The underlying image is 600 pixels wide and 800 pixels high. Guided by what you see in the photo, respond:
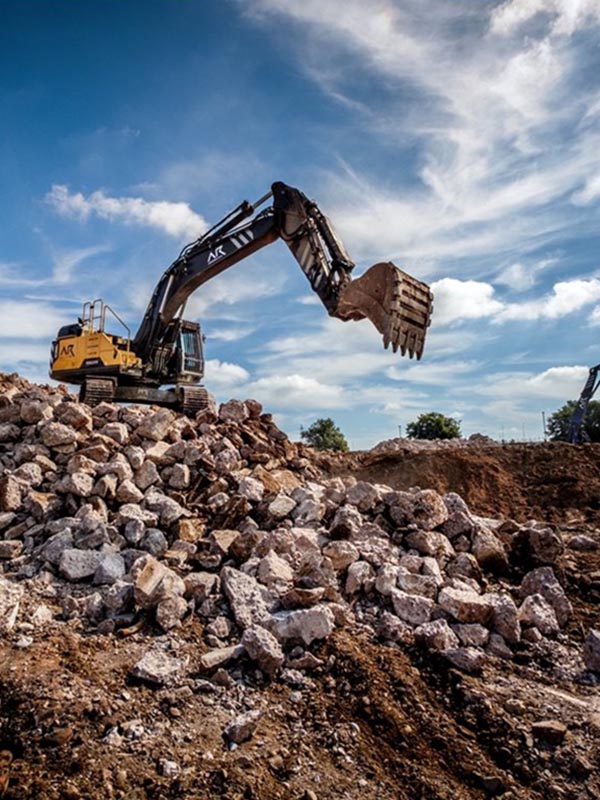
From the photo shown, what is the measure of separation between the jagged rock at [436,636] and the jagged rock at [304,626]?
642 millimetres

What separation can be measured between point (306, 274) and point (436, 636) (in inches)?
229

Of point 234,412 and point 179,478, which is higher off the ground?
point 234,412

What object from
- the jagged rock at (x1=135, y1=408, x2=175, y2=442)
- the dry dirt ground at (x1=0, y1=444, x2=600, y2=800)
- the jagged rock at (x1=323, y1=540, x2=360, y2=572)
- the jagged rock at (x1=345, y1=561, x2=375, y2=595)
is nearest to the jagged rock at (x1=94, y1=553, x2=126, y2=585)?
the dry dirt ground at (x1=0, y1=444, x2=600, y2=800)

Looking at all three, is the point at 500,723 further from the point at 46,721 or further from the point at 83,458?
the point at 83,458

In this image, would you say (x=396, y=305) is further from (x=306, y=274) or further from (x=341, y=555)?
(x=341, y=555)

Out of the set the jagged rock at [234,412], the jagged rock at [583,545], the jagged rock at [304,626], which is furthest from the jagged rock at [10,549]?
the jagged rock at [583,545]

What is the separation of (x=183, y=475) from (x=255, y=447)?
1.92 m

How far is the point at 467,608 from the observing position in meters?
4.32

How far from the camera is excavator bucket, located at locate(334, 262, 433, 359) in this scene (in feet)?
22.2

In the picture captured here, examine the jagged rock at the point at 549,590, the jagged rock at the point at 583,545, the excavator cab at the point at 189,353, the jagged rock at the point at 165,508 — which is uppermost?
the excavator cab at the point at 189,353

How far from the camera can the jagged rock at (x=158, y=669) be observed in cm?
356

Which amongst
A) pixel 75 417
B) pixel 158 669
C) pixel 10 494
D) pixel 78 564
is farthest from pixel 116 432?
pixel 158 669

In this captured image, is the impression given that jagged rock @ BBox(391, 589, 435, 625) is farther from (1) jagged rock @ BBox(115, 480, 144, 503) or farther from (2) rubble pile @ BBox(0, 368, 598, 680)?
(1) jagged rock @ BBox(115, 480, 144, 503)

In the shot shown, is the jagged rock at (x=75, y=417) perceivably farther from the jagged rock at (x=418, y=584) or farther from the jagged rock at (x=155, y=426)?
the jagged rock at (x=418, y=584)
